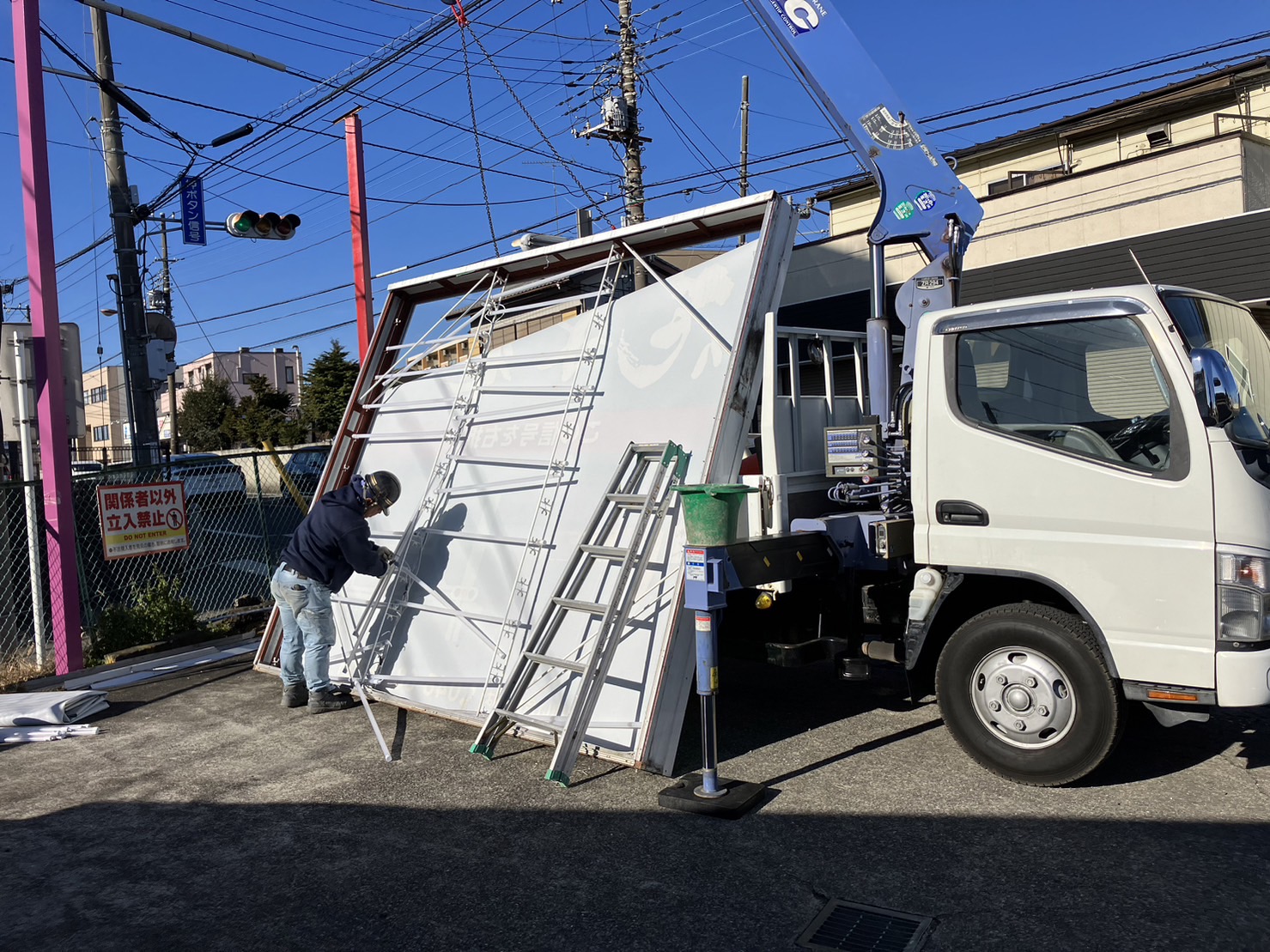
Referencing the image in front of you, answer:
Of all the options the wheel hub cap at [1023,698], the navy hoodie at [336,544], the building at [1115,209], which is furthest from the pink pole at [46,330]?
the building at [1115,209]

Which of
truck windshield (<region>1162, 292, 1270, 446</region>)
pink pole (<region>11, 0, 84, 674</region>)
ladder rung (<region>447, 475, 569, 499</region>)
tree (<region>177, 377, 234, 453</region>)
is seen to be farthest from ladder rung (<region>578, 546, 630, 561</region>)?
tree (<region>177, 377, 234, 453</region>)

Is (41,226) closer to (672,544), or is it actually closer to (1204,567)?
(672,544)

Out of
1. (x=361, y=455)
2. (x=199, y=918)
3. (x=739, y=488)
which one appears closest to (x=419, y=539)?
(x=361, y=455)

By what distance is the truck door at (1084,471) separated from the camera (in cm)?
466

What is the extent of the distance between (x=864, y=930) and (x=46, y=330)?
8.22 metres

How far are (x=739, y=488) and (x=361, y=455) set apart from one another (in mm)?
4681

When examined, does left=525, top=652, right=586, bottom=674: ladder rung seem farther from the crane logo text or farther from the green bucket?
the crane logo text

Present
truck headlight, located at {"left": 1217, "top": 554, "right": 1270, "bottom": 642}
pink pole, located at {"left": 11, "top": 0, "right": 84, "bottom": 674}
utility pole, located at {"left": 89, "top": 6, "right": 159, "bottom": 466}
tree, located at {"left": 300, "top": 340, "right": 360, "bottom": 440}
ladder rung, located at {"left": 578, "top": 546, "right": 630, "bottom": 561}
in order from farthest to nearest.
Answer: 1. tree, located at {"left": 300, "top": 340, "right": 360, "bottom": 440}
2. utility pole, located at {"left": 89, "top": 6, "right": 159, "bottom": 466}
3. pink pole, located at {"left": 11, "top": 0, "right": 84, "bottom": 674}
4. ladder rung, located at {"left": 578, "top": 546, "right": 630, "bottom": 561}
5. truck headlight, located at {"left": 1217, "top": 554, "right": 1270, "bottom": 642}

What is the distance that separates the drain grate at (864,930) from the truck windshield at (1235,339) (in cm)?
290

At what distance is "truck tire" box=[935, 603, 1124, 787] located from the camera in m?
4.94

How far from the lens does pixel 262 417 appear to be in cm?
4669

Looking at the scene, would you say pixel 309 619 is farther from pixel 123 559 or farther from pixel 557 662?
pixel 123 559

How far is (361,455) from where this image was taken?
29.1 feet

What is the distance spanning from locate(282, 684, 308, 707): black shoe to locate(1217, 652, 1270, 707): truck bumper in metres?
6.09
